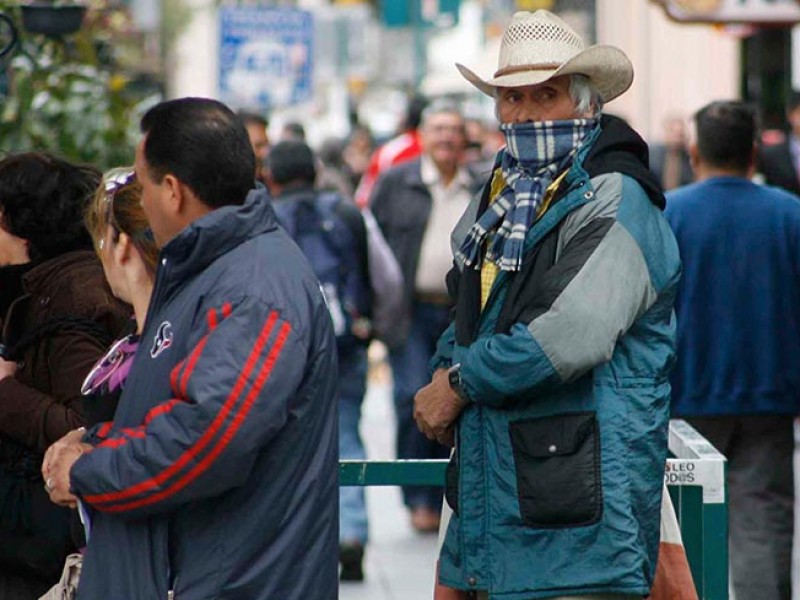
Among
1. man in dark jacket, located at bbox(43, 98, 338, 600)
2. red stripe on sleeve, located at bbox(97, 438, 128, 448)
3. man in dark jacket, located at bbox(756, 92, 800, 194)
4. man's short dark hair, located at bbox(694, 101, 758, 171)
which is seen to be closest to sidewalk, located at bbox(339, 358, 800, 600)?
man's short dark hair, located at bbox(694, 101, 758, 171)

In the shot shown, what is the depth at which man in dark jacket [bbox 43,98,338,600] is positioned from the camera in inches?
152

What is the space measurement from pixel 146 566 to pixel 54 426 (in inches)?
31.5

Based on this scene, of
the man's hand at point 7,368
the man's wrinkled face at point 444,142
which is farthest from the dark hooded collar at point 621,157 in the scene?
the man's wrinkled face at point 444,142

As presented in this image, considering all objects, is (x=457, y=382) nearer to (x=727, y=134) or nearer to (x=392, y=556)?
(x=727, y=134)

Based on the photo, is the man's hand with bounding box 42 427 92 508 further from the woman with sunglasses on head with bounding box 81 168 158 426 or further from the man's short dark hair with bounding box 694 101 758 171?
the man's short dark hair with bounding box 694 101 758 171

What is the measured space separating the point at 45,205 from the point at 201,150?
3.92ft

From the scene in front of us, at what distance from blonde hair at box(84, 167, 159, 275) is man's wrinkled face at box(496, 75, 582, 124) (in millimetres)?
964

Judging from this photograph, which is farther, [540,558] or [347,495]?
[347,495]

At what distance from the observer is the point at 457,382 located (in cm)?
461

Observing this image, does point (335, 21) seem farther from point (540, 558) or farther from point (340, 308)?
point (540, 558)

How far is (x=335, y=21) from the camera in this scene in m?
35.7

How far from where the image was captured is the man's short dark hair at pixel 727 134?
23.7 ft

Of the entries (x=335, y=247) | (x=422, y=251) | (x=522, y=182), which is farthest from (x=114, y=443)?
(x=422, y=251)

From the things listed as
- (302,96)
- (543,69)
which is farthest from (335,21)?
(543,69)
